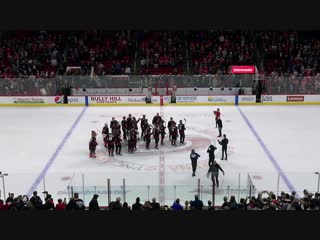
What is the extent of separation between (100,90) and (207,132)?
8.04 meters

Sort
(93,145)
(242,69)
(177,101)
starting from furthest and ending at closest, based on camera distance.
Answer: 1. (242,69)
2. (177,101)
3. (93,145)

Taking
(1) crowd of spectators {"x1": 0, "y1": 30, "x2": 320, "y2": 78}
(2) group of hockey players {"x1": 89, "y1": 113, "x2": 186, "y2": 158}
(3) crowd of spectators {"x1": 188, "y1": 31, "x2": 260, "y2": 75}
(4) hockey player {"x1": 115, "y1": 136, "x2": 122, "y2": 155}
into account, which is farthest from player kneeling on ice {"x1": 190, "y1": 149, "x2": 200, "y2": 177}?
(1) crowd of spectators {"x1": 0, "y1": 30, "x2": 320, "y2": 78}

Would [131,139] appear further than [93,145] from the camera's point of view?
Yes

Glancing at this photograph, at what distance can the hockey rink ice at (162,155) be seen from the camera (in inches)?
420

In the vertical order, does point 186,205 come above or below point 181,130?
below

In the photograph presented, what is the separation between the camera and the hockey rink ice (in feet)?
35.0

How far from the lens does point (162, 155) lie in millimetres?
15008

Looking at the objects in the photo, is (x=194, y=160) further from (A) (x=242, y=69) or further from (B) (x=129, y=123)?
(A) (x=242, y=69)

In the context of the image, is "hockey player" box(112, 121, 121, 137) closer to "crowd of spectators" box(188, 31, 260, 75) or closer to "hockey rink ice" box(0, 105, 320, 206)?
"hockey rink ice" box(0, 105, 320, 206)

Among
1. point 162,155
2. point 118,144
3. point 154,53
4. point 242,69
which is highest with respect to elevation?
point 154,53

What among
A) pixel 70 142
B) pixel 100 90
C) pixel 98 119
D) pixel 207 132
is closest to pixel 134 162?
pixel 70 142

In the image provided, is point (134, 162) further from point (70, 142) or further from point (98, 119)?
point (98, 119)

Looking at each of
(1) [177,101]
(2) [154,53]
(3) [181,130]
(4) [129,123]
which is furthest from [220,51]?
(4) [129,123]

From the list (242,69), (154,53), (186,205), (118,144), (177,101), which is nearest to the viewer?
(186,205)
